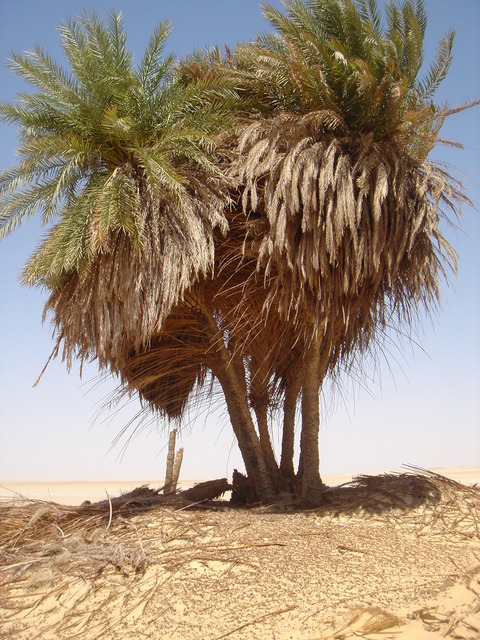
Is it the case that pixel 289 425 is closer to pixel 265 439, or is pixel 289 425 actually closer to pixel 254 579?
pixel 265 439

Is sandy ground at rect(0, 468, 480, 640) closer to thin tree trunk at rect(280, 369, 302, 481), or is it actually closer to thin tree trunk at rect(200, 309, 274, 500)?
thin tree trunk at rect(200, 309, 274, 500)

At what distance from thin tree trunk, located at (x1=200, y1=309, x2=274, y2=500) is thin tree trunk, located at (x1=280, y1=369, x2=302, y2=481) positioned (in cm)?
65

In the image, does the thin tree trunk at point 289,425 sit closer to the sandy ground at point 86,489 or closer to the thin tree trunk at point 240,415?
the thin tree trunk at point 240,415

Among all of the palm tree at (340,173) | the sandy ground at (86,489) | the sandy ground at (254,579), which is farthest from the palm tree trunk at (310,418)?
the sandy ground at (86,489)

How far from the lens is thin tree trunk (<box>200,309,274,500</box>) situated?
305 inches

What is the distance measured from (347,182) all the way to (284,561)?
3937 mm

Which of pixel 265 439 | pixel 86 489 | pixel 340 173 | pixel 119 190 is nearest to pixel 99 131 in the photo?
pixel 119 190

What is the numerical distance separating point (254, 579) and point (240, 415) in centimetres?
298

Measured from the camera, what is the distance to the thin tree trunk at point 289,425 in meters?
8.49

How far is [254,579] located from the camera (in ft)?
16.6

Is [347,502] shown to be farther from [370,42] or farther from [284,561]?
[370,42]

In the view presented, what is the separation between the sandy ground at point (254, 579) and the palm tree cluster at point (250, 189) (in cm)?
155

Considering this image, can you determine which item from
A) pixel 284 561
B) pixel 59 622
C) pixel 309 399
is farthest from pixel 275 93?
pixel 59 622

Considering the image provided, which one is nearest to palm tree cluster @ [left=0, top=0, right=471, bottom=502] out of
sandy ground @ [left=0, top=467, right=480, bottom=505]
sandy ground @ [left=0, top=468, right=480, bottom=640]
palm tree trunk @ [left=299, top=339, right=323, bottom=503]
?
palm tree trunk @ [left=299, top=339, right=323, bottom=503]
